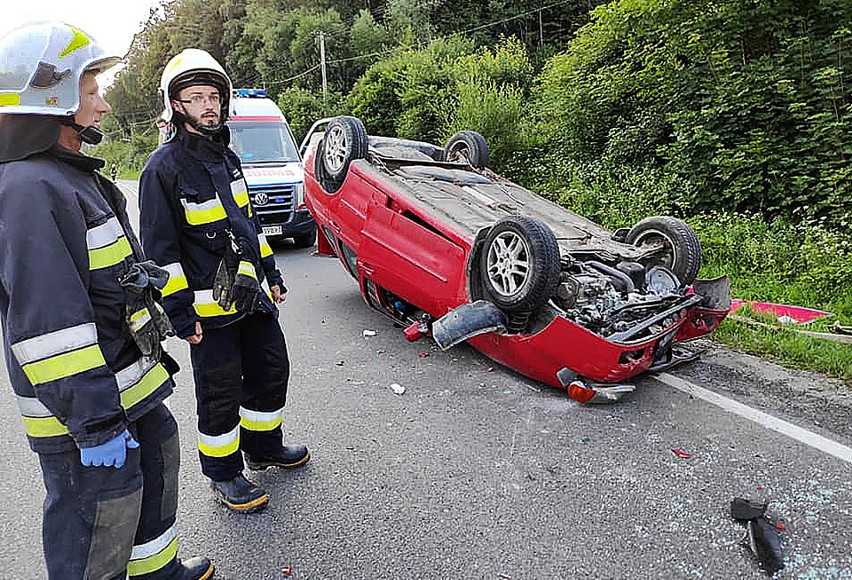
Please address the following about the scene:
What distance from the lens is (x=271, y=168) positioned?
1012cm

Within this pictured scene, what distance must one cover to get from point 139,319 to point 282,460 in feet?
5.01

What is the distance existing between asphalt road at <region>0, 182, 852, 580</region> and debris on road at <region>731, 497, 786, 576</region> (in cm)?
4

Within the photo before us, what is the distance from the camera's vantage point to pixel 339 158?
576 centimetres

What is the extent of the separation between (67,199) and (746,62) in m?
8.96

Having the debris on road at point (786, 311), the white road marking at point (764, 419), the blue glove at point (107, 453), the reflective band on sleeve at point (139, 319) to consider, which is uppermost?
the reflective band on sleeve at point (139, 319)

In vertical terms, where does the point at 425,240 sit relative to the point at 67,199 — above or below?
below

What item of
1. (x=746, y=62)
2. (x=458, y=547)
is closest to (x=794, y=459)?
(x=458, y=547)

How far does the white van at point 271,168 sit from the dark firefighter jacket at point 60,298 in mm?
7535

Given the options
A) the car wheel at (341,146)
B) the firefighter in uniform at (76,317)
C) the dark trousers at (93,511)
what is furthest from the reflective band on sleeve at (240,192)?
the car wheel at (341,146)

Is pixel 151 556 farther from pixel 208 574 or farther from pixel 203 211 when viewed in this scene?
pixel 203 211

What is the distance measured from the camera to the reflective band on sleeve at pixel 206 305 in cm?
278

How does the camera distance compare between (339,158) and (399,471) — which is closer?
(399,471)

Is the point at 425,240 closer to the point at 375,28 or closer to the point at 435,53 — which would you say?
the point at 435,53

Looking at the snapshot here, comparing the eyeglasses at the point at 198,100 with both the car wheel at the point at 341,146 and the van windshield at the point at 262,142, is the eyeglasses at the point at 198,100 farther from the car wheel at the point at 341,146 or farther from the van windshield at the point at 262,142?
the van windshield at the point at 262,142
